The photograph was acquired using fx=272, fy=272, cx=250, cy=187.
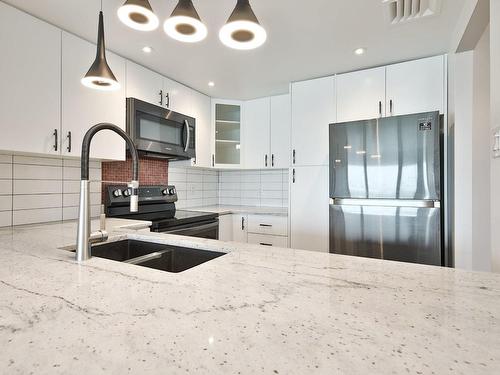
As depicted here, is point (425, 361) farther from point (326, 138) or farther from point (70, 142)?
point (326, 138)

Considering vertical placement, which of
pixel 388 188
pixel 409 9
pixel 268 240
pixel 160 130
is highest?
pixel 409 9

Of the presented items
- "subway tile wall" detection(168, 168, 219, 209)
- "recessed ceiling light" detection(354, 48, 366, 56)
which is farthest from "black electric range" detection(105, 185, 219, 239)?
"recessed ceiling light" detection(354, 48, 366, 56)

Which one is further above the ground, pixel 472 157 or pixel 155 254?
pixel 472 157

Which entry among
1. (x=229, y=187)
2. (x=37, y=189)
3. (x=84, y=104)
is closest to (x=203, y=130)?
(x=229, y=187)

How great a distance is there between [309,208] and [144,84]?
1.89m

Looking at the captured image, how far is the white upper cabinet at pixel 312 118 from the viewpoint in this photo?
2609 millimetres

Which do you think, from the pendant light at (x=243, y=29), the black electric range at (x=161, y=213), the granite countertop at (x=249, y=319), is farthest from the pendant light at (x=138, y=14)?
the black electric range at (x=161, y=213)

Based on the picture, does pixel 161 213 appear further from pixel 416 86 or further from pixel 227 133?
pixel 416 86

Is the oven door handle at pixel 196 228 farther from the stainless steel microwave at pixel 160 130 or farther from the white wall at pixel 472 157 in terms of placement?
the white wall at pixel 472 157

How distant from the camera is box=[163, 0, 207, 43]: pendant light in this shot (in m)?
1.02

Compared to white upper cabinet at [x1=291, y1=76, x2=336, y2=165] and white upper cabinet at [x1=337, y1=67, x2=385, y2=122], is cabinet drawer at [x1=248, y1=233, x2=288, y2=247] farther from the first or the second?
white upper cabinet at [x1=337, y1=67, x2=385, y2=122]

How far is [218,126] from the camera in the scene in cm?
330

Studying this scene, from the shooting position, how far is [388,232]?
206 cm

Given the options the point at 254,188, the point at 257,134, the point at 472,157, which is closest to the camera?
the point at 472,157
